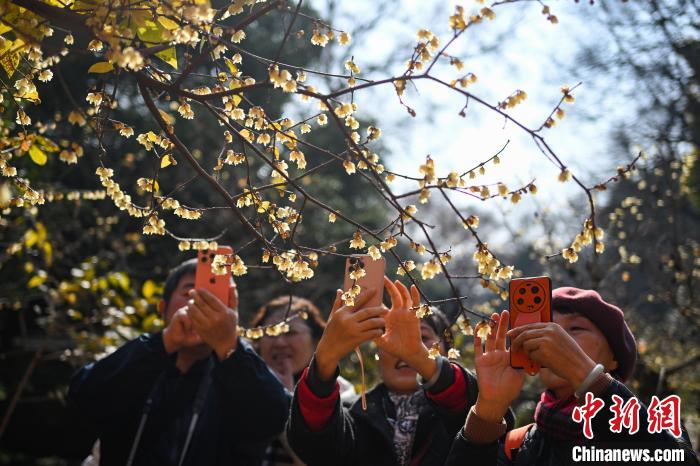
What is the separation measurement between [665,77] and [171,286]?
7188mm

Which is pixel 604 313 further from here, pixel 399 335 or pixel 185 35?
pixel 185 35

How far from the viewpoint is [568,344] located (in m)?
1.74

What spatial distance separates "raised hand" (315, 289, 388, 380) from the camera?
1906 millimetres

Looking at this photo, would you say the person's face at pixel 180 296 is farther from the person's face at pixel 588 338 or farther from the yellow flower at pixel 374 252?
the person's face at pixel 588 338

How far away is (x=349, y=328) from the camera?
6.27 feet

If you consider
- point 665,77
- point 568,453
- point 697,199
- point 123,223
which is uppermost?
point 665,77

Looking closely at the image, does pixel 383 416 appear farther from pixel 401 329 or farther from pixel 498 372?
pixel 498 372

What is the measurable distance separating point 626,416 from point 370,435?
3.18 feet

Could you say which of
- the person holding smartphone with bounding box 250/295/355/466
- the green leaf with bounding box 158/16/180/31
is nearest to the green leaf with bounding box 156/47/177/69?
the green leaf with bounding box 158/16/180/31

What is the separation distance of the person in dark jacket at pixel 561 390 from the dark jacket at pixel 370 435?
0.22 m

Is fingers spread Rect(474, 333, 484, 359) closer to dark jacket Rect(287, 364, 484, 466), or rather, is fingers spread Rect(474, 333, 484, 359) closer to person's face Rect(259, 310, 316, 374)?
dark jacket Rect(287, 364, 484, 466)

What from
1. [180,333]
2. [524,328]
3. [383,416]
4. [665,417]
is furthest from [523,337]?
[180,333]

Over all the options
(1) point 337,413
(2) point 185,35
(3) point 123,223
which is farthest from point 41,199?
(3) point 123,223

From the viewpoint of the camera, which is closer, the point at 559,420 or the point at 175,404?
the point at 559,420
